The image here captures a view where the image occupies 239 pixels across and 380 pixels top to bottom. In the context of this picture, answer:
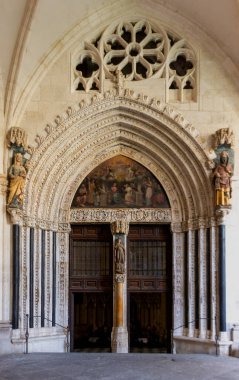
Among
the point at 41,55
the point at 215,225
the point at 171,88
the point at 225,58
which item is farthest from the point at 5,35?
the point at 215,225

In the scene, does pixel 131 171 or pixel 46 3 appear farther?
pixel 131 171

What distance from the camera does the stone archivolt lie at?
1198 cm

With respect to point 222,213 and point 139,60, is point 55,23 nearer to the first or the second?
point 139,60

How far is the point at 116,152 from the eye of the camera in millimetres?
12750

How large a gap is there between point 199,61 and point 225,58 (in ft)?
1.77

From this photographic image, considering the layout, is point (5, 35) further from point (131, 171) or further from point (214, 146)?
point (214, 146)

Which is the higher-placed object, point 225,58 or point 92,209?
point 225,58

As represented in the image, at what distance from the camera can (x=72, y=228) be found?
41.7 feet

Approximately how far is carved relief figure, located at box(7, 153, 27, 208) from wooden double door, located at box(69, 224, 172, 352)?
1.80 meters

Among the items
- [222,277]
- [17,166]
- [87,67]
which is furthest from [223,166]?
[17,166]

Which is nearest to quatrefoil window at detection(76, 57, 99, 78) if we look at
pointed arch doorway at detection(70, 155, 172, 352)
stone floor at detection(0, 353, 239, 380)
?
pointed arch doorway at detection(70, 155, 172, 352)

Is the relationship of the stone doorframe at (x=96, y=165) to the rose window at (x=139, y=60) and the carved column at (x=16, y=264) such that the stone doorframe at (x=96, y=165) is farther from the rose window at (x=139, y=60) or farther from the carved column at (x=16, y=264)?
the rose window at (x=139, y=60)

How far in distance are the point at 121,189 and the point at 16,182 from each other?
94.9 inches

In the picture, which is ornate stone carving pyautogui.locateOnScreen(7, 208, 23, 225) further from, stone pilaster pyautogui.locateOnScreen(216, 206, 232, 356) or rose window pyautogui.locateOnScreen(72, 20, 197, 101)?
stone pilaster pyautogui.locateOnScreen(216, 206, 232, 356)
